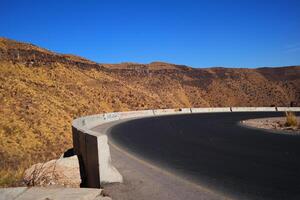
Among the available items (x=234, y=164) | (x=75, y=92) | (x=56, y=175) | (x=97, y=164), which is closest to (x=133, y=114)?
(x=75, y=92)

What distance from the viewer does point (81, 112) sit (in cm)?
4203

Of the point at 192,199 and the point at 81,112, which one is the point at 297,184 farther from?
the point at 81,112

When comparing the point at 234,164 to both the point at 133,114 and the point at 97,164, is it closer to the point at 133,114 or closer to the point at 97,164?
the point at 97,164

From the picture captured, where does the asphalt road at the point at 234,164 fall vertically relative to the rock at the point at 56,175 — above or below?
below

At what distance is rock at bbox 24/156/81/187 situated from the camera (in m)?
7.71

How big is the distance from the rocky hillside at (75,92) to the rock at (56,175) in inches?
32.0

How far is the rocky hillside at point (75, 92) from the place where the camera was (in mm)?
23453

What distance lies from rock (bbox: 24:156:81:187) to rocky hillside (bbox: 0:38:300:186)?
812 mm

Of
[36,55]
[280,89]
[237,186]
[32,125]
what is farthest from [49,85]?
[280,89]

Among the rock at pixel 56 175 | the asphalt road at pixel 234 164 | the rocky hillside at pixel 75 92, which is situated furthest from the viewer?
the rocky hillside at pixel 75 92

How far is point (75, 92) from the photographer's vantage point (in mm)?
53656

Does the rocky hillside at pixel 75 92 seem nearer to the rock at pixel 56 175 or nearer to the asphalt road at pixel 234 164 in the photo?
the rock at pixel 56 175

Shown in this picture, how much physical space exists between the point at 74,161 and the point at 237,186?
13.4 ft

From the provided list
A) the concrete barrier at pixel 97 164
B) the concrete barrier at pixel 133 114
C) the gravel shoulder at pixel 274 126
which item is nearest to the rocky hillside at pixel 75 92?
the concrete barrier at pixel 97 164
